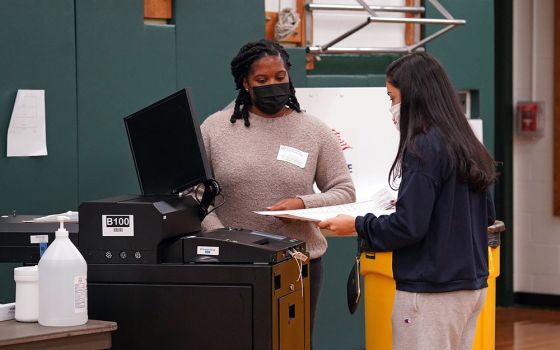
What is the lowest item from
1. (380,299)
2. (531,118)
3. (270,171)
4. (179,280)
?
(380,299)

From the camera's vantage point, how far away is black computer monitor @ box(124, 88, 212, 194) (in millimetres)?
2645

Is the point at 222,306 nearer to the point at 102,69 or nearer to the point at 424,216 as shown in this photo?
the point at 424,216

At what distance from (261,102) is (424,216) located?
0.86 meters

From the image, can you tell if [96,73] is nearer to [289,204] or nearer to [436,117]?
[289,204]

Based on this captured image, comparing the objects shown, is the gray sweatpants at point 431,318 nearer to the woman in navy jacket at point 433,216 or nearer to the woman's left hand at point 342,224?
the woman in navy jacket at point 433,216

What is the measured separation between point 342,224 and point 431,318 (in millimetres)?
373

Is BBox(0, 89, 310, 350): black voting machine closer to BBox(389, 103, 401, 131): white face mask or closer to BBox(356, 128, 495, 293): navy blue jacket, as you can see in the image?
BBox(356, 128, 495, 293): navy blue jacket

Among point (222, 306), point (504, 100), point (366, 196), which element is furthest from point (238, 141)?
point (504, 100)

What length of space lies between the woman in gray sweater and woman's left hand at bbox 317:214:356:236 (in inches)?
10.6

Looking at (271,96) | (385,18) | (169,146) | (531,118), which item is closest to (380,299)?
(271,96)

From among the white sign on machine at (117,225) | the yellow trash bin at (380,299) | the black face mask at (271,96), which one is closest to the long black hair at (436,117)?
the black face mask at (271,96)

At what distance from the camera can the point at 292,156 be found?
3.05 metres

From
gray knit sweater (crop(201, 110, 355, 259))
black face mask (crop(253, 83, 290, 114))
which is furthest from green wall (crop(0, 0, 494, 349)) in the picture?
black face mask (crop(253, 83, 290, 114))

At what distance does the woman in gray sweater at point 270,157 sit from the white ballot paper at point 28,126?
2.86ft
